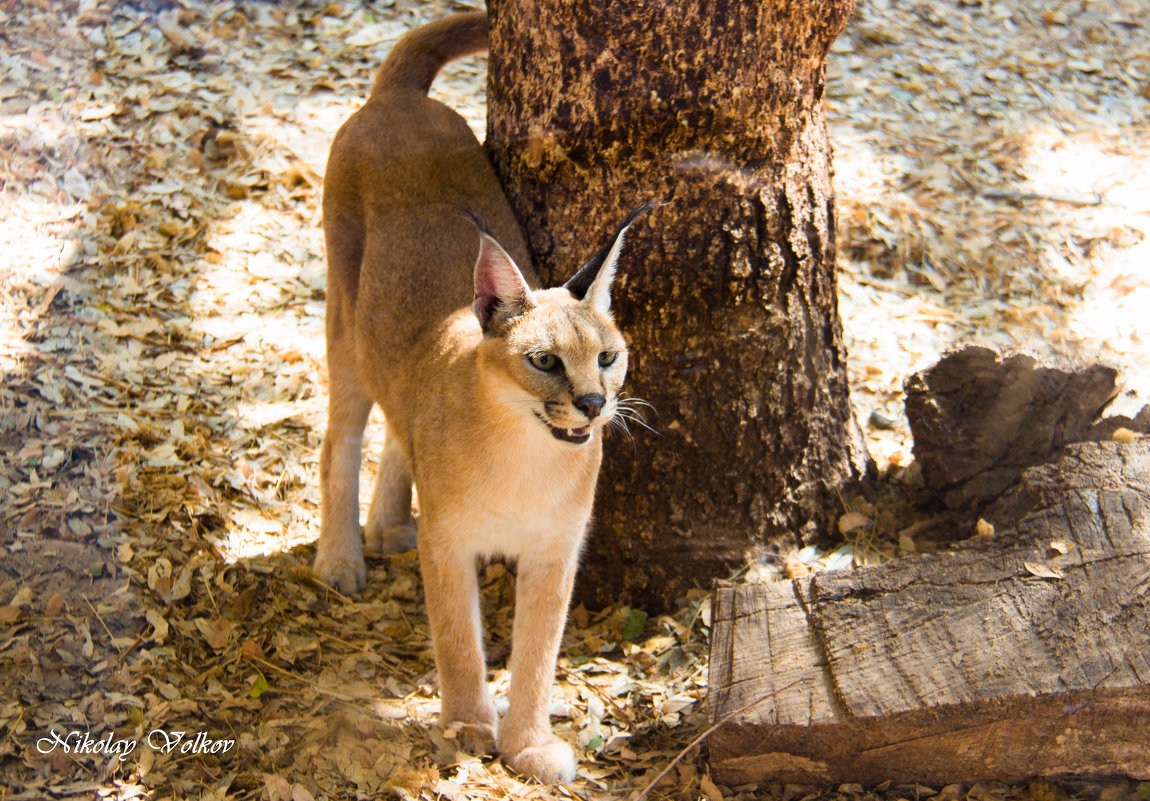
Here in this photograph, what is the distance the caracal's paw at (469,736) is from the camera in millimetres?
3428

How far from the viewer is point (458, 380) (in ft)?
11.4

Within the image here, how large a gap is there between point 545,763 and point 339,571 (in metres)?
1.44

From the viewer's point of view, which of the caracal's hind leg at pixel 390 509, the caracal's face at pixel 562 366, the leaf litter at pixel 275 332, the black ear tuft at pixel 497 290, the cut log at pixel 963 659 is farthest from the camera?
the caracal's hind leg at pixel 390 509

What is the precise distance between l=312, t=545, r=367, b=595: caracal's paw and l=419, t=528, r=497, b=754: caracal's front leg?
956mm

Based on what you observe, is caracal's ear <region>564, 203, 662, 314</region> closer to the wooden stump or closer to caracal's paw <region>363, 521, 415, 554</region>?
the wooden stump

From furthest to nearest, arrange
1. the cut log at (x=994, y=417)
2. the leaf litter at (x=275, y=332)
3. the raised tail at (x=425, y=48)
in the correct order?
→ the raised tail at (x=425, y=48), the cut log at (x=994, y=417), the leaf litter at (x=275, y=332)

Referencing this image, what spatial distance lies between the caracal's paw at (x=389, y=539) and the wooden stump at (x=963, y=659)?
72.1 inches

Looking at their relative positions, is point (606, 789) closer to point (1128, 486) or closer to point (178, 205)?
point (1128, 486)

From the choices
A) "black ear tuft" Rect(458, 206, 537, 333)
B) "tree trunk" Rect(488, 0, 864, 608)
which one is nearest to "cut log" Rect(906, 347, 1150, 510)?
"tree trunk" Rect(488, 0, 864, 608)

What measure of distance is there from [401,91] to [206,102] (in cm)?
231

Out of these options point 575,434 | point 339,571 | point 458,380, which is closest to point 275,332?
point 339,571

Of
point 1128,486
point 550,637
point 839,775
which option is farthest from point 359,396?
point 1128,486

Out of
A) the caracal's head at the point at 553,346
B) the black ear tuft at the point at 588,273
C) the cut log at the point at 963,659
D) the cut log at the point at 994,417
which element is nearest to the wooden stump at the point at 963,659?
the cut log at the point at 963,659

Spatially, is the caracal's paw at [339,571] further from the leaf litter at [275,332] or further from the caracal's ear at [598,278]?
the caracal's ear at [598,278]
